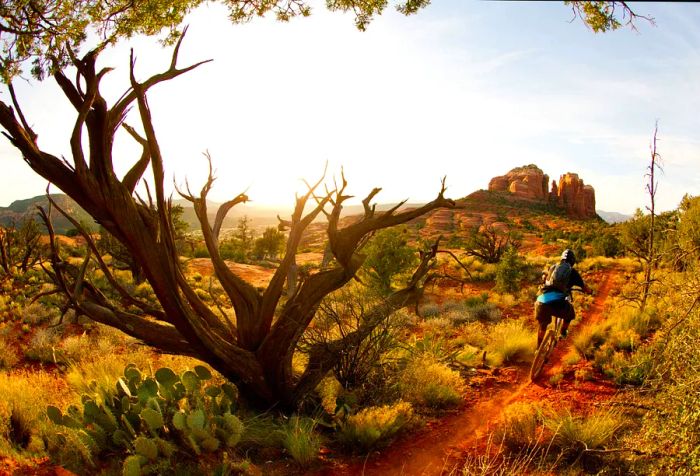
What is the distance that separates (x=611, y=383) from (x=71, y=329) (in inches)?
473

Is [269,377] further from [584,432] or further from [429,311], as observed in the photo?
[429,311]

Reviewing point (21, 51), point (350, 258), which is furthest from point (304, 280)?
point (21, 51)

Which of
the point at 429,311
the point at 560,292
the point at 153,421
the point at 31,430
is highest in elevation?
the point at 560,292

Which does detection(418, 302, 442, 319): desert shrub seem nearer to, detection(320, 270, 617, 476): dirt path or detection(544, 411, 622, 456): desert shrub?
detection(320, 270, 617, 476): dirt path

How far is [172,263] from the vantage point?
461 centimetres

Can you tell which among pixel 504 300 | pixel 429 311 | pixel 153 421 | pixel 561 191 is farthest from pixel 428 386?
pixel 561 191

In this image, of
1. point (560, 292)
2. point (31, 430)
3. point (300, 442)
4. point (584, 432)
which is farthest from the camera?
point (560, 292)

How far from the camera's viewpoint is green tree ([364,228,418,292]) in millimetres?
16438

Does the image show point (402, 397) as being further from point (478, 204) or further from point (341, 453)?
point (478, 204)

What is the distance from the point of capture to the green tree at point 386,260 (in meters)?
16.4

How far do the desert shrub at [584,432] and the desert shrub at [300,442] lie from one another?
102 inches

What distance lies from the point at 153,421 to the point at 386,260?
12.6 meters

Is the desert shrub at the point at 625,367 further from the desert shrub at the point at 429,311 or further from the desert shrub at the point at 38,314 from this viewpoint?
the desert shrub at the point at 38,314

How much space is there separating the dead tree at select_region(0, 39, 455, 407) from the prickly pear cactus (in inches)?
18.1
